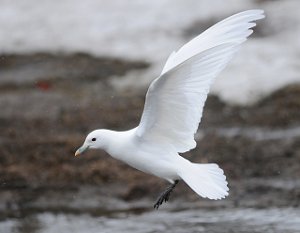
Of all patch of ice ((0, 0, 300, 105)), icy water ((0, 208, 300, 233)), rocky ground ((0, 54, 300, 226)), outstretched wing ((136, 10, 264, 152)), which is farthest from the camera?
patch of ice ((0, 0, 300, 105))

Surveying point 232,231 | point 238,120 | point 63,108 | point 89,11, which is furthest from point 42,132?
point 89,11

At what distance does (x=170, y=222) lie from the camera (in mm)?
9312

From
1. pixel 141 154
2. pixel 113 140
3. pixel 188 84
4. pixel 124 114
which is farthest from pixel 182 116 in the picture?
pixel 124 114

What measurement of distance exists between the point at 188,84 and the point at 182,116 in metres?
0.39

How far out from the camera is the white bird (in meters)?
7.11

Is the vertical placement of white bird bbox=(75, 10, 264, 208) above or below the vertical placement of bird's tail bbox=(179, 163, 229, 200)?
above

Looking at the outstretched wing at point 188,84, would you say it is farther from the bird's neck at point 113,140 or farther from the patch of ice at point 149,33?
the patch of ice at point 149,33

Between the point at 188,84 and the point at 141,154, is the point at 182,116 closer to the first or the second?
the point at 188,84

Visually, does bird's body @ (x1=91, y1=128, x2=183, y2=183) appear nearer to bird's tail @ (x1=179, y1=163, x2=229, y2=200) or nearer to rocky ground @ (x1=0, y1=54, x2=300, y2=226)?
bird's tail @ (x1=179, y1=163, x2=229, y2=200)

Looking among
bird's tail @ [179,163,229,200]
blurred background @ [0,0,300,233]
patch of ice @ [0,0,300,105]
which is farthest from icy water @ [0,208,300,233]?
A: patch of ice @ [0,0,300,105]

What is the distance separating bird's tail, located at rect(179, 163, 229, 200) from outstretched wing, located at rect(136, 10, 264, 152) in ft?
0.97

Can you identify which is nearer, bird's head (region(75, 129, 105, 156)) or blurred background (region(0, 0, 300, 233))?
bird's head (region(75, 129, 105, 156))

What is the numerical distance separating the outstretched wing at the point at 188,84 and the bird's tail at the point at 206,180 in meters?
0.30

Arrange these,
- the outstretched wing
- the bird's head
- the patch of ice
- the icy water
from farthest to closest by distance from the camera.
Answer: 1. the patch of ice
2. the icy water
3. the bird's head
4. the outstretched wing
